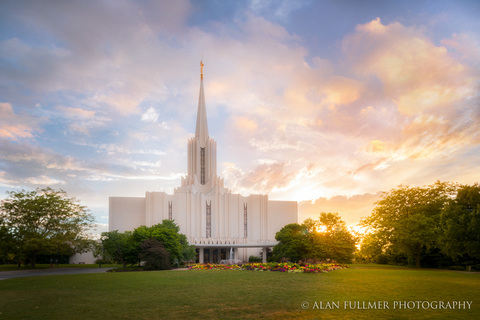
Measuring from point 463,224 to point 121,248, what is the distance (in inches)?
1237

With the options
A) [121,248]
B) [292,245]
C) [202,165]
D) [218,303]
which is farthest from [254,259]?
[218,303]

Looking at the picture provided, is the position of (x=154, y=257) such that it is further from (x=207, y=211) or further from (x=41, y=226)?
(x=207, y=211)

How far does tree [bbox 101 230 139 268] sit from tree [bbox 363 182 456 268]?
24.5 metres

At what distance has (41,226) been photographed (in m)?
39.5

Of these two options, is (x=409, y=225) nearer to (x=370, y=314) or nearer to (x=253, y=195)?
(x=370, y=314)

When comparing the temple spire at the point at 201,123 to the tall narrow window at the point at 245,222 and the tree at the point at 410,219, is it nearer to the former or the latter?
the tall narrow window at the point at 245,222

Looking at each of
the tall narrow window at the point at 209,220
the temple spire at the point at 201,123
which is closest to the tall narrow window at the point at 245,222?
the tall narrow window at the point at 209,220

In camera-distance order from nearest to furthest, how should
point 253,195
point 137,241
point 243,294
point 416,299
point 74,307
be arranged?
point 74,307
point 416,299
point 243,294
point 137,241
point 253,195

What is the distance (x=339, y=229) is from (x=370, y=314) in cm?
3029

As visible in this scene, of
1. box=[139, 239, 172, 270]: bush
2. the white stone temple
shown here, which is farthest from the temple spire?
box=[139, 239, 172, 270]: bush

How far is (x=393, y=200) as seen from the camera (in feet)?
121

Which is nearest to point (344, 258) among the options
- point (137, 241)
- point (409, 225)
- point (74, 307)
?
point (409, 225)

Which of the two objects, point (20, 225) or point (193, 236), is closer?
point (20, 225)

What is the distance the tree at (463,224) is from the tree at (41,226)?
3656 centimetres
